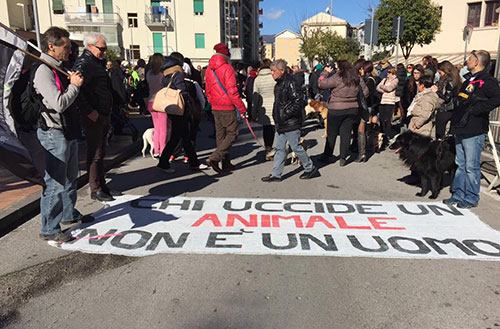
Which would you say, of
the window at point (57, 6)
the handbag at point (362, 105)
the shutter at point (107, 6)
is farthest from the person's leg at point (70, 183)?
the window at point (57, 6)

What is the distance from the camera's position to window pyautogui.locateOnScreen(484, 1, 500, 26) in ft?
91.6

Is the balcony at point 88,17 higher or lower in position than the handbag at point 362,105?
higher

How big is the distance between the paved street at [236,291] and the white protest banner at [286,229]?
0.17 m

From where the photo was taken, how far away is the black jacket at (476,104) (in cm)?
464

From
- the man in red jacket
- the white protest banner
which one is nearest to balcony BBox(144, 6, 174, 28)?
the man in red jacket

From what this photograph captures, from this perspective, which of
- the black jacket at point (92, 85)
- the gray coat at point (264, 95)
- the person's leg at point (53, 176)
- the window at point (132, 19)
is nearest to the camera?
the person's leg at point (53, 176)

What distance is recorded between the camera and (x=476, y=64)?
15.8ft

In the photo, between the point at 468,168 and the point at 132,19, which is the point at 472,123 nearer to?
the point at 468,168

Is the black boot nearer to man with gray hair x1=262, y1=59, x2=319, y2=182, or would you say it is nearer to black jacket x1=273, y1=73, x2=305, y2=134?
man with gray hair x1=262, y1=59, x2=319, y2=182

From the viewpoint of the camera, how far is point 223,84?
6.45 metres

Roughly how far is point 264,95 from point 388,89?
129 inches

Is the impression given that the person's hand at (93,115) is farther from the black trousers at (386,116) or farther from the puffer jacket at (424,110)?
the black trousers at (386,116)

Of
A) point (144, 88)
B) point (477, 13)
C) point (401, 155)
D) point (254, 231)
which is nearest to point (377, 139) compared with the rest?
point (401, 155)

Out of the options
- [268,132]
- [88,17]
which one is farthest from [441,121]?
[88,17]
